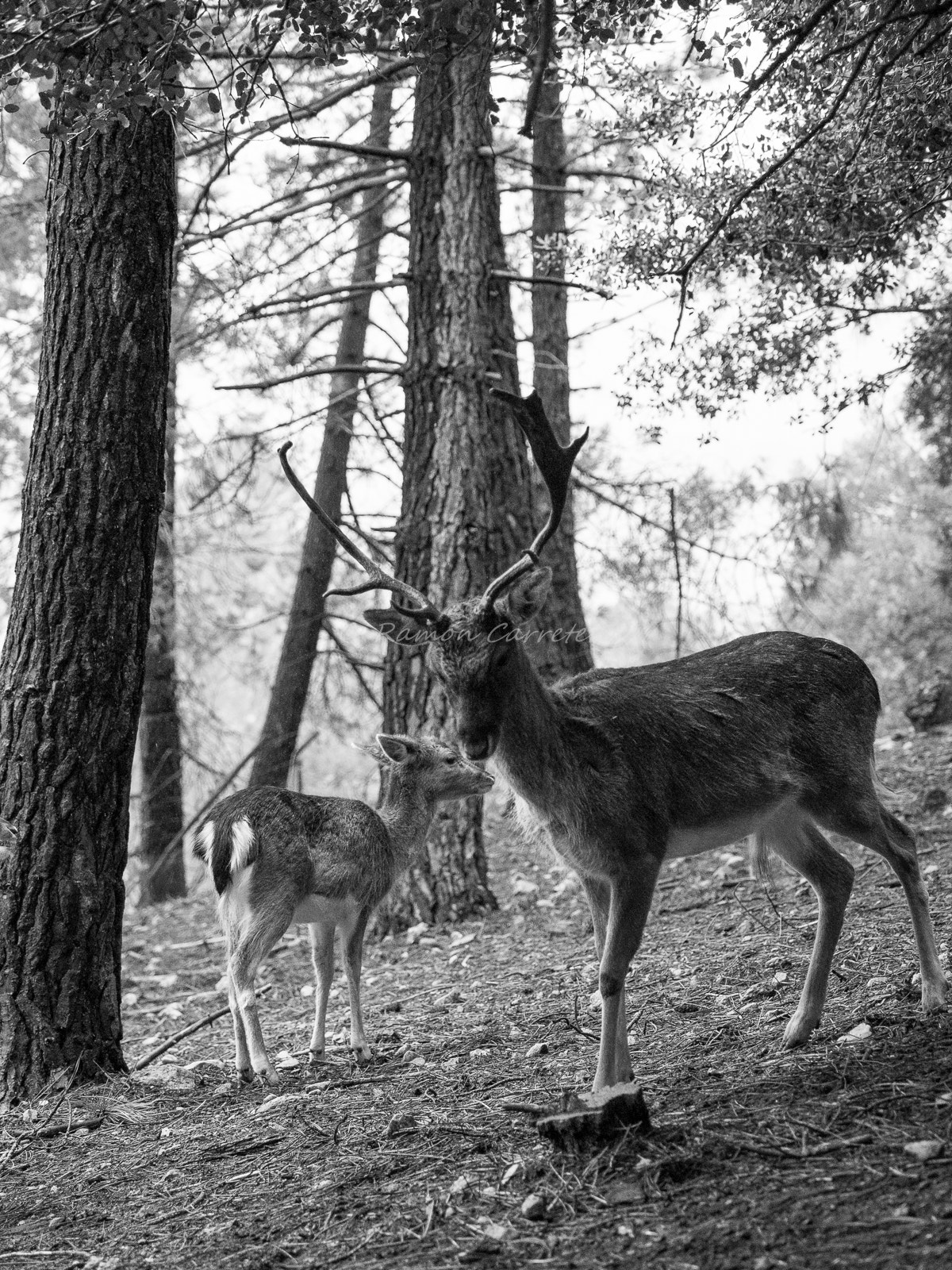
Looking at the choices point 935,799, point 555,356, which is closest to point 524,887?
point 935,799

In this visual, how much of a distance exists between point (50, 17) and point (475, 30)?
65.6 inches

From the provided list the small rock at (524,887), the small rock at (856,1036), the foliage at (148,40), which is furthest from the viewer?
the small rock at (524,887)

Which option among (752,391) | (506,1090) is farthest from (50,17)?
(752,391)

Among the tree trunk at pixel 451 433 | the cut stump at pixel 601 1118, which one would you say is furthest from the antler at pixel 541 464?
the tree trunk at pixel 451 433

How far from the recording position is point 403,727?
8492 mm

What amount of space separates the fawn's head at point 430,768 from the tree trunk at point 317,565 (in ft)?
17.4

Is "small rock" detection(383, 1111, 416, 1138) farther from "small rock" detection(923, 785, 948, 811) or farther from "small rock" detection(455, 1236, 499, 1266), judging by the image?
"small rock" detection(923, 785, 948, 811)

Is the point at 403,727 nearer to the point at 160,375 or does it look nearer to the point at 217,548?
the point at 160,375

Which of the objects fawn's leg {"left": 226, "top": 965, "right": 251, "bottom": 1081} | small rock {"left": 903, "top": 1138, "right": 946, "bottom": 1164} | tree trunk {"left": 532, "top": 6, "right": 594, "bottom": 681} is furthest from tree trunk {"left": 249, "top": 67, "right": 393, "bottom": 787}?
small rock {"left": 903, "top": 1138, "right": 946, "bottom": 1164}

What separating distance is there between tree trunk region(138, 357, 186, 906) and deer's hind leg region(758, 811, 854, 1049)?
8.40 metres

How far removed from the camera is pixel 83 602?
5.50m

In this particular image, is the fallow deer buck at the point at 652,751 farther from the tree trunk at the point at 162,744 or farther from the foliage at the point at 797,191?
the tree trunk at the point at 162,744

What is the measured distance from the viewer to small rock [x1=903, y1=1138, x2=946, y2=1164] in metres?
3.32

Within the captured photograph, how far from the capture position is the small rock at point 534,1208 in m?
3.46
